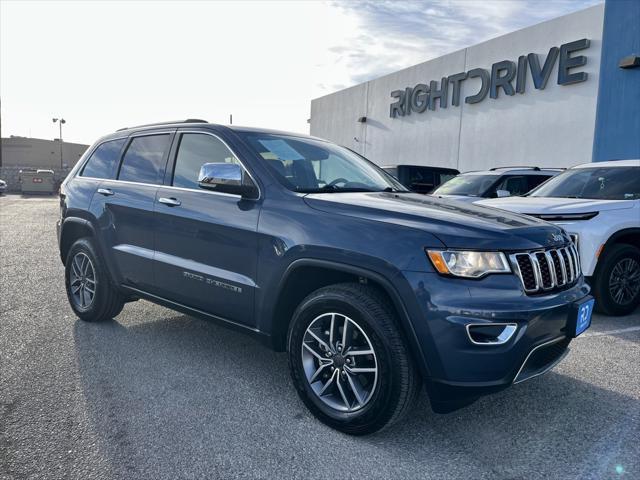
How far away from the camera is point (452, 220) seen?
9.55 feet

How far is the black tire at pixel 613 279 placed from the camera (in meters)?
5.66

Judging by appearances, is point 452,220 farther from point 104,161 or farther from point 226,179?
point 104,161

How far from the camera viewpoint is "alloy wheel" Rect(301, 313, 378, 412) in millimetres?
2990

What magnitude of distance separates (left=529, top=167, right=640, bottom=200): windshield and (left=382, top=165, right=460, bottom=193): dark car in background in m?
4.53

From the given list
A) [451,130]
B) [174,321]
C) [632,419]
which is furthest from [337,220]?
[451,130]

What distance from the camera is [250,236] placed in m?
3.45

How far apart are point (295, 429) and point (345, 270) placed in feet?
3.16

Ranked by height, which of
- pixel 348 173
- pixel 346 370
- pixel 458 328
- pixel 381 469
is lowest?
pixel 381 469

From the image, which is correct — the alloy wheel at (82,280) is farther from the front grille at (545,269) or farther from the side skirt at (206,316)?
the front grille at (545,269)

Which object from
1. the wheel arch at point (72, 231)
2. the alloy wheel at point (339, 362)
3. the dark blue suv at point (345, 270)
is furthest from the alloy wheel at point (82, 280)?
the alloy wheel at point (339, 362)

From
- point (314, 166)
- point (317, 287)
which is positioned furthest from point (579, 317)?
point (314, 166)

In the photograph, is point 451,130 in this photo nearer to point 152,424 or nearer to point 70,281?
point 70,281

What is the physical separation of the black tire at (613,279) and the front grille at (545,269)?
8.96 ft

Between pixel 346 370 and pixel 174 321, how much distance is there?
2683 mm
